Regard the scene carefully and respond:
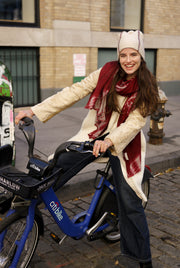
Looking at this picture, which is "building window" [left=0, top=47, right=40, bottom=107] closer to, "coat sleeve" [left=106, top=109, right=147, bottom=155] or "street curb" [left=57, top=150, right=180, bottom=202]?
"street curb" [left=57, top=150, right=180, bottom=202]

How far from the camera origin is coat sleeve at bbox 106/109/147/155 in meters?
2.72

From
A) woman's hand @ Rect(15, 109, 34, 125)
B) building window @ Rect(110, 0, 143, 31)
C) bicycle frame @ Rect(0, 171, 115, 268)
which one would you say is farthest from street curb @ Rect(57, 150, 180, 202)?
building window @ Rect(110, 0, 143, 31)

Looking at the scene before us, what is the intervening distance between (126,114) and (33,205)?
1.09 metres

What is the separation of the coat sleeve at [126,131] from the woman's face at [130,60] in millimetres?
355

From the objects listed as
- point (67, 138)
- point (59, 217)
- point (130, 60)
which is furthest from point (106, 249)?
point (67, 138)

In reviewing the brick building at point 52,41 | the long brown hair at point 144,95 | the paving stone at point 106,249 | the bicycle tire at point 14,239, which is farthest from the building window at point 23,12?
the bicycle tire at point 14,239

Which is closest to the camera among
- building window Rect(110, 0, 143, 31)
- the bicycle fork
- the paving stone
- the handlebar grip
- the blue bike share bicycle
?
the blue bike share bicycle

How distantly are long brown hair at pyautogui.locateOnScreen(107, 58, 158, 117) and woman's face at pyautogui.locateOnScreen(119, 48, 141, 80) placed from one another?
0.06 metres

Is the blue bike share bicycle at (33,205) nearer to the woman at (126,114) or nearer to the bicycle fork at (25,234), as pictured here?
the bicycle fork at (25,234)

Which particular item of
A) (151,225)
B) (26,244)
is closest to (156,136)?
(151,225)

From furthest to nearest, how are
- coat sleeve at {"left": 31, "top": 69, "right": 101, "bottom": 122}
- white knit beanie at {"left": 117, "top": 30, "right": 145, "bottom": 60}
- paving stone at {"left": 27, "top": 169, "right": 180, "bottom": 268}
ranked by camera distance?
paving stone at {"left": 27, "top": 169, "right": 180, "bottom": 268}
coat sleeve at {"left": 31, "top": 69, "right": 101, "bottom": 122}
white knit beanie at {"left": 117, "top": 30, "right": 145, "bottom": 60}

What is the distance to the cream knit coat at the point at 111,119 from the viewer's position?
109 inches

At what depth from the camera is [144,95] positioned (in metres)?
2.78

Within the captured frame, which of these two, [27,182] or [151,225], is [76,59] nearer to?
[151,225]
